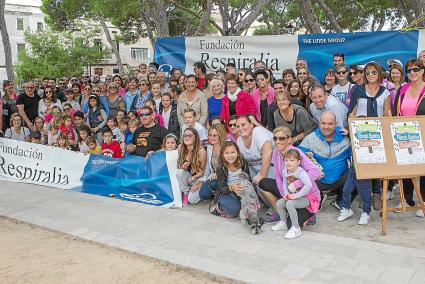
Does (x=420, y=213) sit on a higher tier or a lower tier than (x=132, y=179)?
lower

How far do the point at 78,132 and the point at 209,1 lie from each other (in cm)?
734

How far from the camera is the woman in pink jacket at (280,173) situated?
5.38m

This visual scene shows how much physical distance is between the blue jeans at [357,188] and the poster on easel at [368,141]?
1.24 feet

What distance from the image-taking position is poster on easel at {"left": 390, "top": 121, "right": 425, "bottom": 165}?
17.3 ft

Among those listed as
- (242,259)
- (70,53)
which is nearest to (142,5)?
(242,259)

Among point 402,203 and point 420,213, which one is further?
point 420,213

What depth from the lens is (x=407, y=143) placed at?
532cm

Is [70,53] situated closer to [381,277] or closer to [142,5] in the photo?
[142,5]

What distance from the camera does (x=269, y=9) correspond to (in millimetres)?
27891

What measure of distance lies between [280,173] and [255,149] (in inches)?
25.8

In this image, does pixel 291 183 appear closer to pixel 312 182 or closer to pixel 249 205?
pixel 312 182

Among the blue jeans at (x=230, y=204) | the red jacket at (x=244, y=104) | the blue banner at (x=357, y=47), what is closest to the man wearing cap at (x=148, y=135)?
the red jacket at (x=244, y=104)

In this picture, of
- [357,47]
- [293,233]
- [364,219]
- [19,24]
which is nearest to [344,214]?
[364,219]

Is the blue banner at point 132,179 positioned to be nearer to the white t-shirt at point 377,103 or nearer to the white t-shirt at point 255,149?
the white t-shirt at point 255,149
